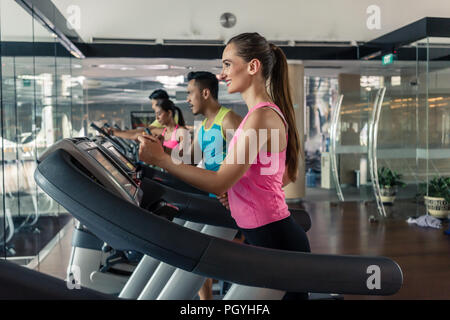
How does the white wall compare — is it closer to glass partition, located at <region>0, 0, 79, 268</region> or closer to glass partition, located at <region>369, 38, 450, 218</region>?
glass partition, located at <region>369, 38, 450, 218</region>

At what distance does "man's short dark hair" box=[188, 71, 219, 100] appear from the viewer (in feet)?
8.86

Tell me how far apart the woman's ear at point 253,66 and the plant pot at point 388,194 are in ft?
18.9

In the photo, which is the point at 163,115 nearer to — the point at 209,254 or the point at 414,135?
the point at 209,254

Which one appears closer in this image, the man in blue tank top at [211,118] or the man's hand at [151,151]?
the man's hand at [151,151]

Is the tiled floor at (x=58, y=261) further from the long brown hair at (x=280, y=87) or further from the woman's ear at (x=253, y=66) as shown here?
the woman's ear at (x=253, y=66)

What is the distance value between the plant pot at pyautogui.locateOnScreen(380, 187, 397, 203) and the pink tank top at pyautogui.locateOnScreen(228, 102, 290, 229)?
569cm

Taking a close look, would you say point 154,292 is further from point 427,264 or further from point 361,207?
point 361,207

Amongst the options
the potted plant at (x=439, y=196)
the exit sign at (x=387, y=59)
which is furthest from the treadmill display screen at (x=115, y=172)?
the exit sign at (x=387, y=59)

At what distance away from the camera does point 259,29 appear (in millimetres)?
6961

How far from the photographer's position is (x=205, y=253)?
2.89 ft

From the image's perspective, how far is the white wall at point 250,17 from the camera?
21.8 feet

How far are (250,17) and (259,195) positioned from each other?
6001 millimetres
